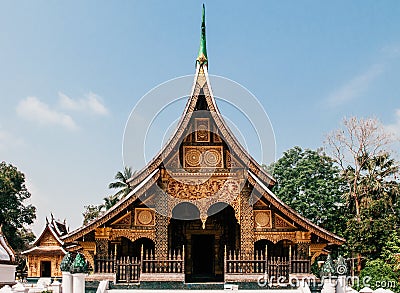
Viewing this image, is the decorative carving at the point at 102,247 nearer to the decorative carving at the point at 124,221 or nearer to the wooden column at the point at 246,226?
the decorative carving at the point at 124,221

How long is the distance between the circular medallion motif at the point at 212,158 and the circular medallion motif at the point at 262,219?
5.11ft

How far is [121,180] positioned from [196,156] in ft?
68.2

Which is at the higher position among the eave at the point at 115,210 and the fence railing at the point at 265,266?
the eave at the point at 115,210

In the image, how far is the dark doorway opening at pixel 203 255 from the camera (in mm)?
13500

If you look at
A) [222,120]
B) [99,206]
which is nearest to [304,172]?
[99,206]

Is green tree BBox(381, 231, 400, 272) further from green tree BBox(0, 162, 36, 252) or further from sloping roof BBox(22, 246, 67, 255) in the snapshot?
green tree BBox(0, 162, 36, 252)

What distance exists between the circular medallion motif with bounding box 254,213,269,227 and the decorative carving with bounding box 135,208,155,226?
2430 mm

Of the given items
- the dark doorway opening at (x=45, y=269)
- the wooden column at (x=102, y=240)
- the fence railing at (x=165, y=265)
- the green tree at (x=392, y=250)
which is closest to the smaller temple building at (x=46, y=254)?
the dark doorway opening at (x=45, y=269)

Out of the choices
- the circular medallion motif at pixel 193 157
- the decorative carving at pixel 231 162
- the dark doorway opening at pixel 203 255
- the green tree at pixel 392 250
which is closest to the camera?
the decorative carving at pixel 231 162

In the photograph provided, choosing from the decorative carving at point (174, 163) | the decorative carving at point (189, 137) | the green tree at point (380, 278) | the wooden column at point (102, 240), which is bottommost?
the green tree at point (380, 278)

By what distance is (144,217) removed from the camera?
11414 mm

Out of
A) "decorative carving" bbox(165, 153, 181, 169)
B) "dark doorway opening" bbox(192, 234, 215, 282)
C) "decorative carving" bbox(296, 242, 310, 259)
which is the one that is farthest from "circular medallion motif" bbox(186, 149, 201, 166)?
"decorative carving" bbox(296, 242, 310, 259)

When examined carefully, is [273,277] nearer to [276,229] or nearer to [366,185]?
[276,229]

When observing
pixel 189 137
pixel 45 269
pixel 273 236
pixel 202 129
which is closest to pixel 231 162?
pixel 202 129
